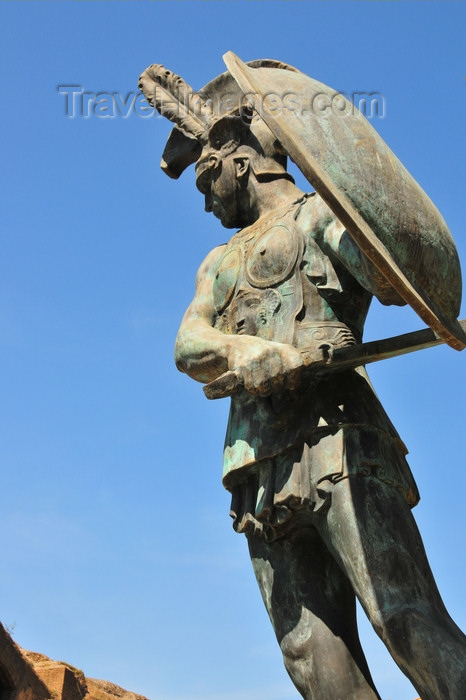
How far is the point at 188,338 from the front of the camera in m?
5.12

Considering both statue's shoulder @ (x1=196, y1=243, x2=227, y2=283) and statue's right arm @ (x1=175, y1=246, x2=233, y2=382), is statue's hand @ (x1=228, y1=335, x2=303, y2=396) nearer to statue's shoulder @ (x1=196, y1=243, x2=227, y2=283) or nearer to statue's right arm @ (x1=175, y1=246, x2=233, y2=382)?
statue's right arm @ (x1=175, y1=246, x2=233, y2=382)

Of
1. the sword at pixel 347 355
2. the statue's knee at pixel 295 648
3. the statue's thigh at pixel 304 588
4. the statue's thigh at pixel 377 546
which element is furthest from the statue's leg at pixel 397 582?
the sword at pixel 347 355

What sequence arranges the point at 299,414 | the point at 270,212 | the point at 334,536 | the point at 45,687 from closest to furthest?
the point at 334,536 → the point at 299,414 → the point at 270,212 → the point at 45,687

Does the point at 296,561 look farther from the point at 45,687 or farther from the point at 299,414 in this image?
the point at 45,687

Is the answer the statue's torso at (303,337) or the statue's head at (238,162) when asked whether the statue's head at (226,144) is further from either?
the statue's torso at (303,337)

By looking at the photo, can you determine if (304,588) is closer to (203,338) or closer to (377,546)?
(377,546)

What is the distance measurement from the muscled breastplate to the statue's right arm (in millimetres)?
89

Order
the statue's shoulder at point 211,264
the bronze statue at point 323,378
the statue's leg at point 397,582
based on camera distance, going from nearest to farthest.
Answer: the statue's leg at point 397,582 → the bronze statue at point 323,378 → the statue's shoulder at point 211,264

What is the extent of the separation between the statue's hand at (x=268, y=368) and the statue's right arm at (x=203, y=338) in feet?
0.84

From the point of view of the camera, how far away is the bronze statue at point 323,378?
418 centimetres

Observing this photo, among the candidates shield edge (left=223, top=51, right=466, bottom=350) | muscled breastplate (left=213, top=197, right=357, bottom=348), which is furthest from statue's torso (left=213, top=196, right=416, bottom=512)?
shield edge (left=223, top=51, right=466, bottom=350)

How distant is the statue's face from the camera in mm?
5574

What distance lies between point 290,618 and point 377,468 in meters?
0.81

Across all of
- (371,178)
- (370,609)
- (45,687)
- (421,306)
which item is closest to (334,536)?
(370,609)
